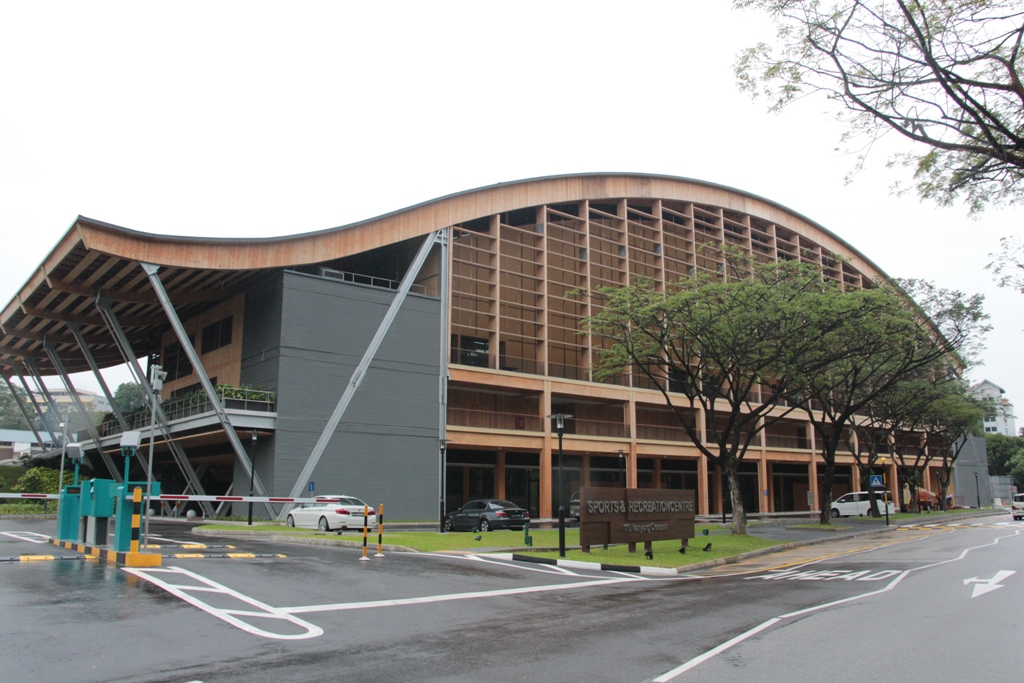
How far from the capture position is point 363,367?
118ft

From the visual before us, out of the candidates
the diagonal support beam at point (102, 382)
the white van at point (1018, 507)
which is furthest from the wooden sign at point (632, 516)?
the white van at point (1018, 507)

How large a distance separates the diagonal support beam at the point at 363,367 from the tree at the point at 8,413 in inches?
4236

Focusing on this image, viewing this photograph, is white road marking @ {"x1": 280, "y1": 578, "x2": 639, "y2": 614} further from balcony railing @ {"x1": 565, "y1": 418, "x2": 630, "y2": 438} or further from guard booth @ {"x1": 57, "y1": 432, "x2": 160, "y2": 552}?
balcony railing @ {"x1": 565, "y1": 418, "x2": 630, "y2": 438}

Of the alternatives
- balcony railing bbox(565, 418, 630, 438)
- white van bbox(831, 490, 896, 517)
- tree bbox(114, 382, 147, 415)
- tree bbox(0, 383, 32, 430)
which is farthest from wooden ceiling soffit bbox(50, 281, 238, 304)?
tree bbox(0, 383, 32, 430)

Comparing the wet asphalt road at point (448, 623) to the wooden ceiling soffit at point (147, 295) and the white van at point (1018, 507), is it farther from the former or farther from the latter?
the white van at point (1018, 507)

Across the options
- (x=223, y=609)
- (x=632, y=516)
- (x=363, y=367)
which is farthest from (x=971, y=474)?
(x=223, y=609)

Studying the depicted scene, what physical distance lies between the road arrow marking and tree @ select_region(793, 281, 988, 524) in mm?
12235

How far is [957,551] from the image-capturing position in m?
23.2

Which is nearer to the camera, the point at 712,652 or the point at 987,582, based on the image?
the point at 712,652

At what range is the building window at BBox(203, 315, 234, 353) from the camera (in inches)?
1577

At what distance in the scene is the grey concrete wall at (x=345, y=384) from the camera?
34.4 m

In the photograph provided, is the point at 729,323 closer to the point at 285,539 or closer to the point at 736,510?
the point at 736,510

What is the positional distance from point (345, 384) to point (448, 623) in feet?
90.5

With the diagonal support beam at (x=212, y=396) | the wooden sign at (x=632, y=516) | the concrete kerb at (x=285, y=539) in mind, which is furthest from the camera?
the diagonal support beam at (x=212, y=396)
